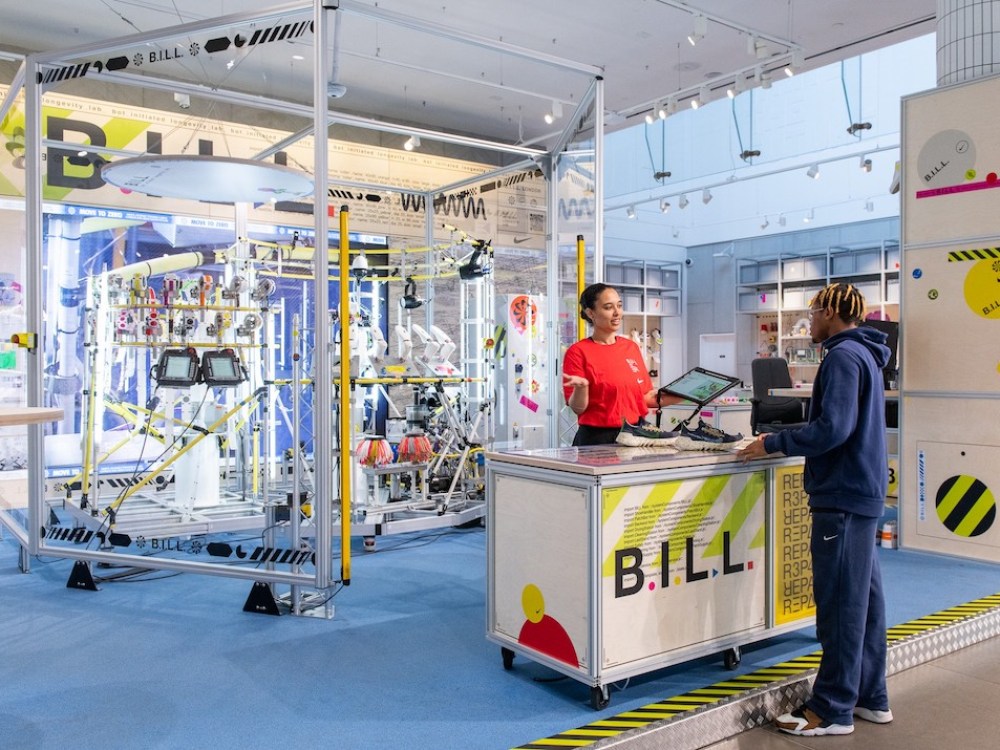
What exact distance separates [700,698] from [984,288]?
3.00 metres

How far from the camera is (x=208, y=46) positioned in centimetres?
457

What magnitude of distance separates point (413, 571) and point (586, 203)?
2848mm

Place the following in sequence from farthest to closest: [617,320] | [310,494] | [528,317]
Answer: [528,317] → [310,494] → [617,320]

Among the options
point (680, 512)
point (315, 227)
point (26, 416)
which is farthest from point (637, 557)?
point (315, 227)

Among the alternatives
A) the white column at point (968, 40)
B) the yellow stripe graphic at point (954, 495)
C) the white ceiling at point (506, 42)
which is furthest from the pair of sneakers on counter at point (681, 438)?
the white ceiling at point (506, 42)

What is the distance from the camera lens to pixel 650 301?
1505 centimetres

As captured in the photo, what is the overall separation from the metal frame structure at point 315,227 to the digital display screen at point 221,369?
3.56 feet

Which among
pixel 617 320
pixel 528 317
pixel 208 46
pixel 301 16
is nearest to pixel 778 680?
pixel 617 320

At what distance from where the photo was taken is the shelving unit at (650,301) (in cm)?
1462

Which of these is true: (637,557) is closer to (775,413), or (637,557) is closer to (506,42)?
(775,413)

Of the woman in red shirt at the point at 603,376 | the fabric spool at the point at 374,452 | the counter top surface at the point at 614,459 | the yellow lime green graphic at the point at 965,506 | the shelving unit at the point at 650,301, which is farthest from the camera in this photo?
the shelving unit at the point at 650,301

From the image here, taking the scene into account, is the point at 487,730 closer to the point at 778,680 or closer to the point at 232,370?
the point at 778,680

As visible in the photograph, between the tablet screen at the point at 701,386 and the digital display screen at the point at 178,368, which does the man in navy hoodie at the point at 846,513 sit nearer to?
the tablet screen at the point at 701,386

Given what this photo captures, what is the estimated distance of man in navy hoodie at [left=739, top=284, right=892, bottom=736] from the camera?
290 centimetres
